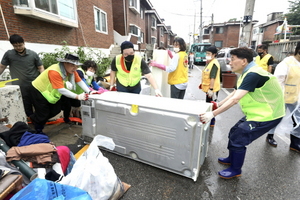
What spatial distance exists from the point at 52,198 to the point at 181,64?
111 inches

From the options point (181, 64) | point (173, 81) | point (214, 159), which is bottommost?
point (214, 159)

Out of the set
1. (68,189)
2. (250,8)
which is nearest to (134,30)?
(250,8)

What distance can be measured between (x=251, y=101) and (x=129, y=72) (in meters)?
1.87

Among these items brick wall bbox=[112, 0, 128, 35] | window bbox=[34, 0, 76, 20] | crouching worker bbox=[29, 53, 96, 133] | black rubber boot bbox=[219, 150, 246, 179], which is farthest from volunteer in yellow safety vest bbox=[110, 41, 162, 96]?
brick wall bbox=[112, 0, 128, 35]

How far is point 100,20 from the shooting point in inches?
422

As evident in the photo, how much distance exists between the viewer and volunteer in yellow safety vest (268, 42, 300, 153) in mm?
2613

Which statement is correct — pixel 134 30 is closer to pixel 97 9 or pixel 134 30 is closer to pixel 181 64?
pixel 97 9

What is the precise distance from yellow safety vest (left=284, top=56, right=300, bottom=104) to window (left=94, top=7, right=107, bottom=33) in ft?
32.9

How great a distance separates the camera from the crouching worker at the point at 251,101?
6.03 ft

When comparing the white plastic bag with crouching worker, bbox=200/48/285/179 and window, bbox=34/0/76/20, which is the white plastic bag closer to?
crouching worker, bbox=200/48/285/179

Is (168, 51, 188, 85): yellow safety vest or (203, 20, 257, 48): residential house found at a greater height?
(203, 20, 257, 48): residential house

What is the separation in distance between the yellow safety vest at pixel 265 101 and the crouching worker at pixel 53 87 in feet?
7.00

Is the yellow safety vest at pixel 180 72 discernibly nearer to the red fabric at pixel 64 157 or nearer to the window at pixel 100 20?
the red fabric at pixel 64 157

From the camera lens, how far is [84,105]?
255 cm
